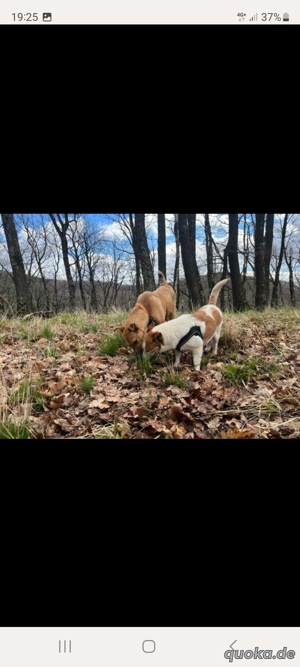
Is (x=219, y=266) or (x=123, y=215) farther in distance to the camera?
(x=219, y=266)

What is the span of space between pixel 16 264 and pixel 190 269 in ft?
5.58

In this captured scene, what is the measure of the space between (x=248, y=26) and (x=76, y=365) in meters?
2.28

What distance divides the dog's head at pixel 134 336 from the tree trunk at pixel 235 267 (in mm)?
1122

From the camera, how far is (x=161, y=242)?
2229mm

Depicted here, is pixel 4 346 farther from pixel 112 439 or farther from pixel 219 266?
pixel 219 266

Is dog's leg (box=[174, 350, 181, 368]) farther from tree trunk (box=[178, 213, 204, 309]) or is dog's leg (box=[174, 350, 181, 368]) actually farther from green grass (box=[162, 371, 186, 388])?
tree trunk (box=[178, 213, 204, 309])

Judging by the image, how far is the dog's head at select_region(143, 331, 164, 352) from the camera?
8.31 feet

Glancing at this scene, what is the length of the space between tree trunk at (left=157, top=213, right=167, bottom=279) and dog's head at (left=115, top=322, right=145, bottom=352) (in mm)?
666

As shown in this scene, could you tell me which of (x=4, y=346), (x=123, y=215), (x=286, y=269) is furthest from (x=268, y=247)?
(x=4, y=346)

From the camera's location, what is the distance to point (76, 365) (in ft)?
7.77

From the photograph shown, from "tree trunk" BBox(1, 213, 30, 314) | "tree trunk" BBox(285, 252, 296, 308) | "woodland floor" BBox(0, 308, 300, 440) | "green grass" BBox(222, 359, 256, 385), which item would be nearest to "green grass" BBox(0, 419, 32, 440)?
"woodland floor" BBox(0, 308, 300, 440)

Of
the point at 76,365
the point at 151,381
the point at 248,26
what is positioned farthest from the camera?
the point at 76,365

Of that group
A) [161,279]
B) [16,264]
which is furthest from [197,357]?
[16,264]

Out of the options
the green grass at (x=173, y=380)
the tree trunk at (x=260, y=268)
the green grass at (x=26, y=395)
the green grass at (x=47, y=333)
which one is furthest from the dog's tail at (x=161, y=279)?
the green grass at (x=26, y=395)
